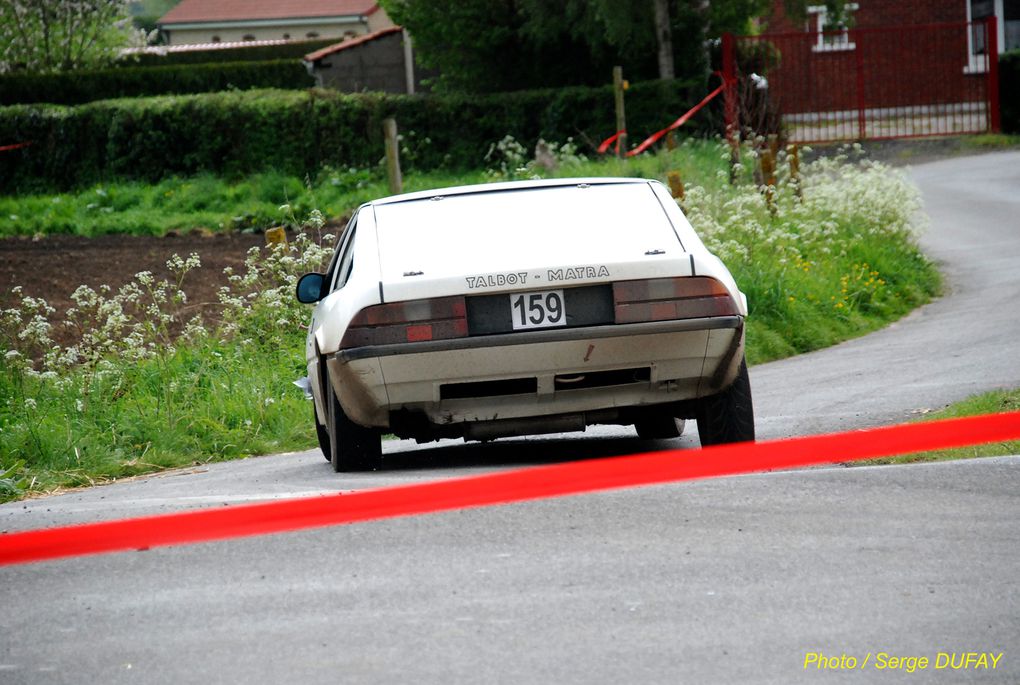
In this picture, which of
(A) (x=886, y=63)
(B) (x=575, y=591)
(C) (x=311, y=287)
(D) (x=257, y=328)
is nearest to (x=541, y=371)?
(C) (x=311, y=287)

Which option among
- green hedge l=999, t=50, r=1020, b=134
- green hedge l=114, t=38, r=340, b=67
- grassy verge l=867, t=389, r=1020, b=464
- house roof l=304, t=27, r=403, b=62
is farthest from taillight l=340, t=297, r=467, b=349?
green hedge l=114, t=38, r=340, b=67

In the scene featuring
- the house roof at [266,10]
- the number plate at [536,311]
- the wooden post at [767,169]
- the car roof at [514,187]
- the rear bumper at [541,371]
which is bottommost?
the wooden post at [767,169]

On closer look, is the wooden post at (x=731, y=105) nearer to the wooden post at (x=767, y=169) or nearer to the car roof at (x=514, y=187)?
the wooden post at (x=767, y=169)

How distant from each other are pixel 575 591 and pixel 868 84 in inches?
1476

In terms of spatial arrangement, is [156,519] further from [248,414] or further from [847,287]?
[847,287]

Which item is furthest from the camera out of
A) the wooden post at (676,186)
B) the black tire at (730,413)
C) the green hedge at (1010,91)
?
the green hedge at (1010,91)

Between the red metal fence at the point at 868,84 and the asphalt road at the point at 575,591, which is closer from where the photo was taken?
the asphalt road at the point at 575,591

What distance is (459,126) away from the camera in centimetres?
3238

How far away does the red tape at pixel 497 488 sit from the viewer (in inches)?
244

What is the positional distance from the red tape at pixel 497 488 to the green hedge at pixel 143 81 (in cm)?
3247

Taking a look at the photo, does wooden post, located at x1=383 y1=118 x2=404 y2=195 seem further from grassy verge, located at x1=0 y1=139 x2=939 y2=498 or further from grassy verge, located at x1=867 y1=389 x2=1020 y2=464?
grassy verge, located at x1=867 y1=389 x2=1020 y2=464

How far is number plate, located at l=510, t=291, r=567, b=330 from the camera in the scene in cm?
720

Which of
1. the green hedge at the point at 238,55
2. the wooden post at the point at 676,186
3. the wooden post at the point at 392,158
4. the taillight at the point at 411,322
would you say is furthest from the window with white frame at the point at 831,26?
the taillight at the point at 411,322

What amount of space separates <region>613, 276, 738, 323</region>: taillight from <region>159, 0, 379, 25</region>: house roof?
75.9 m
